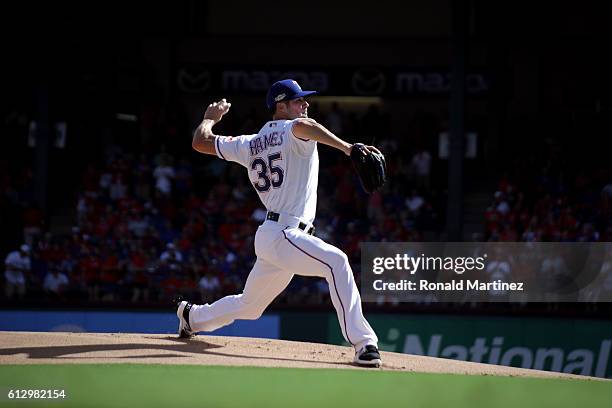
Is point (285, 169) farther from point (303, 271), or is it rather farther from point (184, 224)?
point (184, 224)

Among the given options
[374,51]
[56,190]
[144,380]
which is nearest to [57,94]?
[56,190]

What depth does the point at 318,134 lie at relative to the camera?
6.45m

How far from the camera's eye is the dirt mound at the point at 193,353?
650 cm

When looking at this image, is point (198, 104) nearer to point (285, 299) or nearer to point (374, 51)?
point (374, 51)

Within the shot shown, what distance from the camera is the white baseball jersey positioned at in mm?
6812

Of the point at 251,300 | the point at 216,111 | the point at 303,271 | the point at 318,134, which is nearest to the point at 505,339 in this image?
the point at 251,300

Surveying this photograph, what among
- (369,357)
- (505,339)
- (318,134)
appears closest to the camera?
(318,134)

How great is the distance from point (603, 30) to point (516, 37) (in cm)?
171

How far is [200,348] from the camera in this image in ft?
23.7

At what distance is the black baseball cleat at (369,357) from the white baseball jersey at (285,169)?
0.94m

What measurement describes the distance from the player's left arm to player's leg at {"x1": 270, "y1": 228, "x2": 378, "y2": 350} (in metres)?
0.65

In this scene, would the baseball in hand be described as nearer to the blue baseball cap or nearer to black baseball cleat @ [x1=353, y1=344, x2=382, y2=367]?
the blue baseball cap

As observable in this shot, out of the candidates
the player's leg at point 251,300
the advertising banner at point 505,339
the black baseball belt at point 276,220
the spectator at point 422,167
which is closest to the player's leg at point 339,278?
the black baseball belt at point 276,220

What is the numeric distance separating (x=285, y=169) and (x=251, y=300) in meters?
0.98
